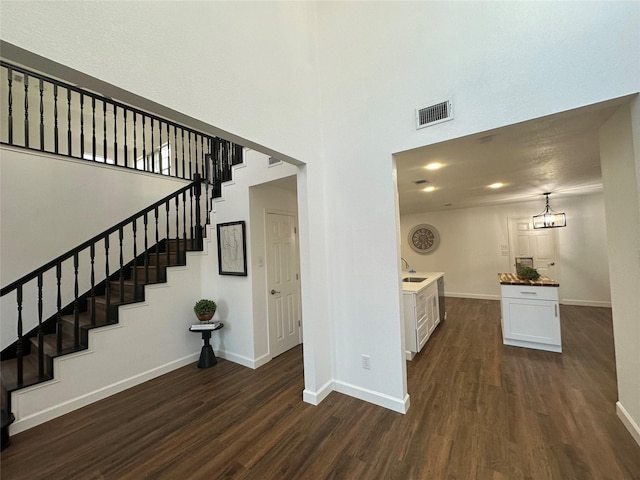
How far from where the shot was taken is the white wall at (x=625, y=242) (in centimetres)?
173

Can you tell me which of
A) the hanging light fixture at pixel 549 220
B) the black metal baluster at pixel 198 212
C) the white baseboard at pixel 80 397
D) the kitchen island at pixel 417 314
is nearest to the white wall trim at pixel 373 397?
the kitchen island at pixel 417 314

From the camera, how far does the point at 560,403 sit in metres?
2.25

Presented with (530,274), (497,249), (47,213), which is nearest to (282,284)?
(47,213)

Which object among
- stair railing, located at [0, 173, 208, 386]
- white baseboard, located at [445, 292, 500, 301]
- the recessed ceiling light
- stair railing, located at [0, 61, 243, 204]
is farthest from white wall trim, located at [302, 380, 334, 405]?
white baseboard, located at [445, 292, 500, 301]

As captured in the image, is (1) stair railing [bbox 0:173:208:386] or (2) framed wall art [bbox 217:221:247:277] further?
(2) framed wall art [bbox 217:221:247:277]

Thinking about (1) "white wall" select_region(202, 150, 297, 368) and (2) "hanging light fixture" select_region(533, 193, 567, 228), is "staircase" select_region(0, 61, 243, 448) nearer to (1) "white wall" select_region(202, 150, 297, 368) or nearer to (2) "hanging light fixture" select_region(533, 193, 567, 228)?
(1) "white wall" select_region(202, 150, 297, 368)

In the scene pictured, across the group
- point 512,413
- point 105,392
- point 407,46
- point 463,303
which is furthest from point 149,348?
point 463,303

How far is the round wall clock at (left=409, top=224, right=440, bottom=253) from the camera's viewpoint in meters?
7.07

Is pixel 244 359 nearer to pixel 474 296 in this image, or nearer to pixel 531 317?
pixel 531 317

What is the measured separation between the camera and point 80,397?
97.7 inches

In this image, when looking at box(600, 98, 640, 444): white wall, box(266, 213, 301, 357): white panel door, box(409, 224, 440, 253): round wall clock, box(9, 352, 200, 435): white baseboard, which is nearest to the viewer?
box(600, 98, 640, 444): white wall

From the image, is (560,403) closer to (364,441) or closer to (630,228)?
(630,228)

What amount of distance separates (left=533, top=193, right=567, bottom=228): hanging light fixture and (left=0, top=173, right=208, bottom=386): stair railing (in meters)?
6.24

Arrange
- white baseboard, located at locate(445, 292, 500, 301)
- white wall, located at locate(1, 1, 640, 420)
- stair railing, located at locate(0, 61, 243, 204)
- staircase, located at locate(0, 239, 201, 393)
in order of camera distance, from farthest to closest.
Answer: white baseboard, located at locate(445, 292, 500, 301)
stair railing, located at locate(0, 61, 243, 204)
staircase, located at locate(0, 239, 201, 393)
white wall, located at locate(1, 1, 640, 420)
